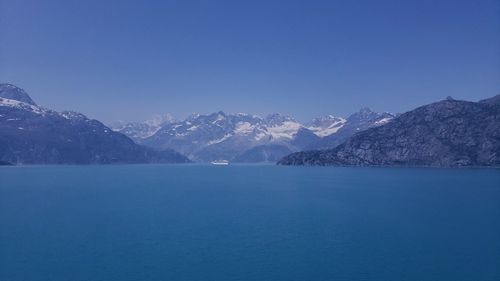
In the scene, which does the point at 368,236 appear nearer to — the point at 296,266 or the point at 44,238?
the point at 296,266

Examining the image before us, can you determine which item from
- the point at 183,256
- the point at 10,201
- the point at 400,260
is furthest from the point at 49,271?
the point at 10,201

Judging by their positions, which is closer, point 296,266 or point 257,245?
point 296,266

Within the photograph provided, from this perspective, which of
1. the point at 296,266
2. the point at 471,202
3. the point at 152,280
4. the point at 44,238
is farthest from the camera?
the point at 471,202

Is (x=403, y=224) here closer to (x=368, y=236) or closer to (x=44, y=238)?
(x=368, y=236)

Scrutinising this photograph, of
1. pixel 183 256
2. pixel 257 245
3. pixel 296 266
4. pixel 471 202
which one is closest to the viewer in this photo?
pixel 296 266

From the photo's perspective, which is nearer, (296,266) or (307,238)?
(296,266)

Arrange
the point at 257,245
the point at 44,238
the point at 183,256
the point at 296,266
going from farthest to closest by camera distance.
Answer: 1. the point at 44,238
2. the point at 257,245
3. the point at 183,256
4. the point at 296,266

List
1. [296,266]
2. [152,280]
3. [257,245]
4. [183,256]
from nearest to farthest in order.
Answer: [152,280]
[296,266]
[183,256]
[257,245]

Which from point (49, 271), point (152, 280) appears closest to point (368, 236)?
point (152, 280)
